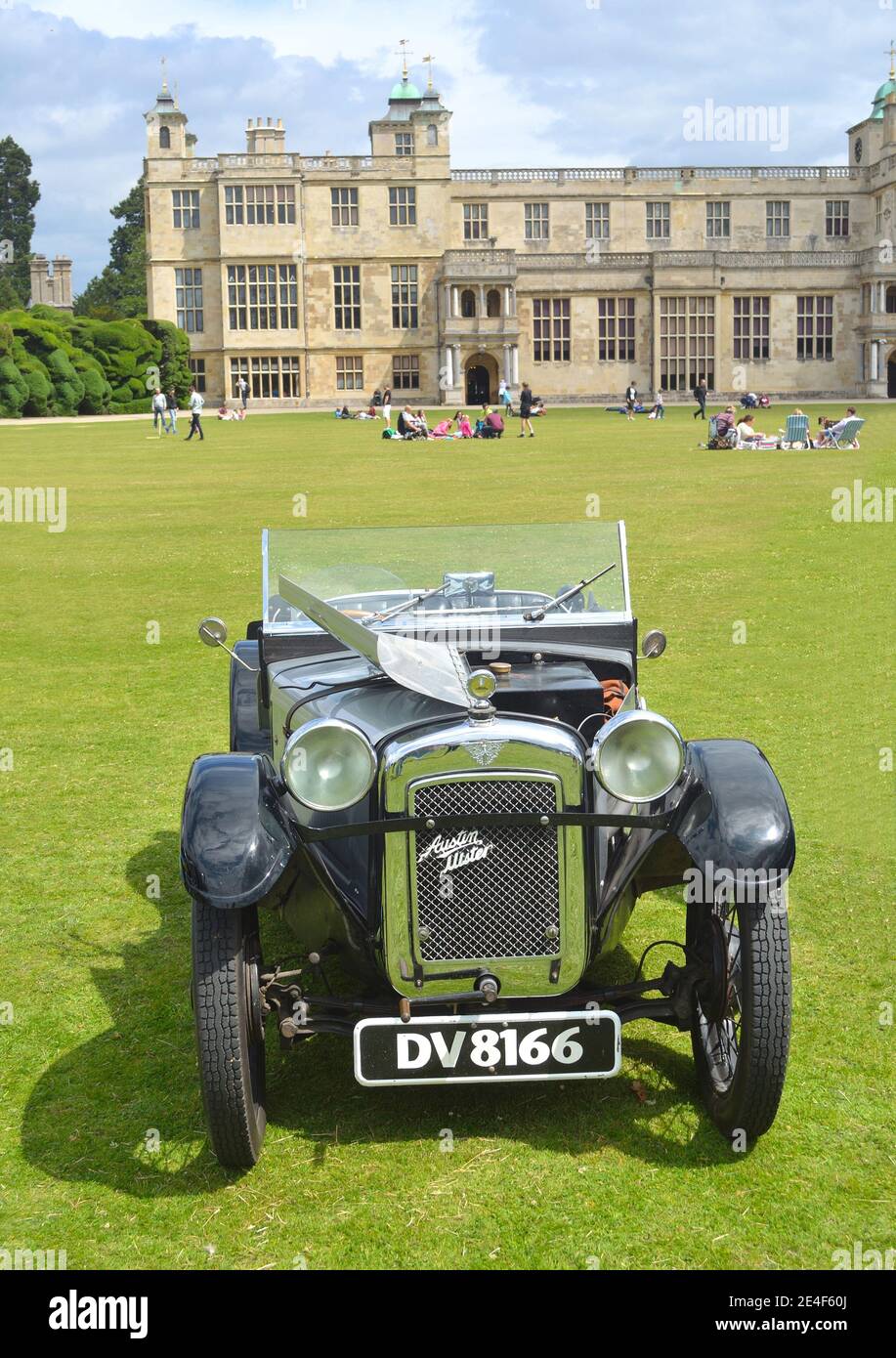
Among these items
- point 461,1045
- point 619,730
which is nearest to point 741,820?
point 619,730

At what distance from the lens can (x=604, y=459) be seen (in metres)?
30.9

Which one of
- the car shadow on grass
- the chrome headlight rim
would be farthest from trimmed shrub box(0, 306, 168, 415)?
the chrome headlight rim

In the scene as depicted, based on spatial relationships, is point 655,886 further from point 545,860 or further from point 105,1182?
point 105,1182

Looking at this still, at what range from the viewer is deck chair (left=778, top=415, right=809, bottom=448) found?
34781mm

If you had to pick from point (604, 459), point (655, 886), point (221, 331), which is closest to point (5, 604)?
point (655, 886)

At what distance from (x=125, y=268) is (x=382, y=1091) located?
12116 centimetres

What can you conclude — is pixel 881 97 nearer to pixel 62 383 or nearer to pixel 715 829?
pixel 62 383

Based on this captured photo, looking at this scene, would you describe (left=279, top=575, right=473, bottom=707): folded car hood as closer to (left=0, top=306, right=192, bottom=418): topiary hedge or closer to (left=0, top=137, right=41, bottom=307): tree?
(left=0, top=306, right=192, bottom=418): topiary hedge

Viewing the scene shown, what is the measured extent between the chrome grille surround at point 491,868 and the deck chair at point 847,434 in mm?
31617

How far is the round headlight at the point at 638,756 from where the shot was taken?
4.29m

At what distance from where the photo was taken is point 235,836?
4.35 meters

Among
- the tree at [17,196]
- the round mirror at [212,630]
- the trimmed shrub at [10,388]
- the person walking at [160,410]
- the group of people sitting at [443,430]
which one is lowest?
the round mirror at [212,630]

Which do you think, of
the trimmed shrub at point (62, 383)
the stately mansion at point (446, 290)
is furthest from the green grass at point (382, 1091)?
the stately mansion at point (446, 290)

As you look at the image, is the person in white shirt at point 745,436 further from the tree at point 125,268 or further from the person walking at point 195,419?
the tree at point 125,268
